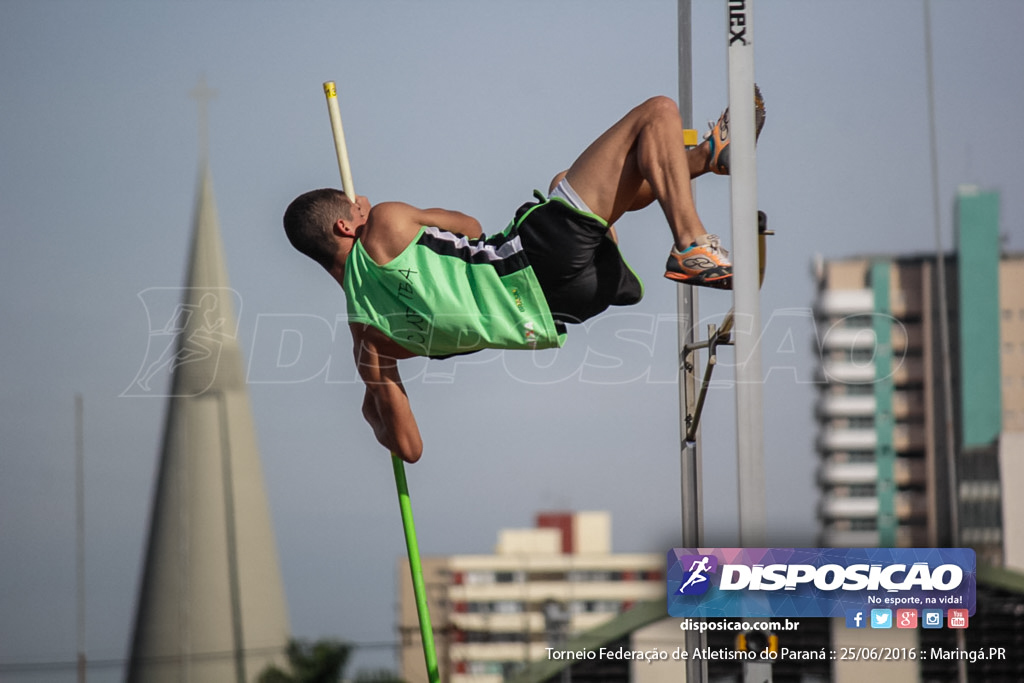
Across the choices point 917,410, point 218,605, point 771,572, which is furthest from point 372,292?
point 917,410

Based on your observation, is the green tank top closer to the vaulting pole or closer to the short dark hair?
the short dark hair

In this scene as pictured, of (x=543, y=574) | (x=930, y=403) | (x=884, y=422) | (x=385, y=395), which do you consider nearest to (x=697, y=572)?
(x=385, y=395)

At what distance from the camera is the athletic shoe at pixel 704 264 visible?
2293 millimetres

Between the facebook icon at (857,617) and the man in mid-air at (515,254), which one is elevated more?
the man in mid-air at (515,254)

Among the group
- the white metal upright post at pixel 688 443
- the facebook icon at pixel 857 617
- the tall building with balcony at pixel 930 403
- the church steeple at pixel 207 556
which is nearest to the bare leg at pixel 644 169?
the white metal upright post at pixel 688 443

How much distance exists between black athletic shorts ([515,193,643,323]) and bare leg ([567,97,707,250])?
0.05m

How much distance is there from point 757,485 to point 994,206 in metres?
18.6

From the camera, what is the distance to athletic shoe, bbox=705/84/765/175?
2.35 meters

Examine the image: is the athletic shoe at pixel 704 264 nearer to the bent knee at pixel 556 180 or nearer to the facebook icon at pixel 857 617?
the bent knee at pixel 556 180

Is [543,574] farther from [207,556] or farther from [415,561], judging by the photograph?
[415,561]

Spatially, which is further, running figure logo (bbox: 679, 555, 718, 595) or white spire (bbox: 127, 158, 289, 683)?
white spire (bbox: 127, 158, 289, 683)

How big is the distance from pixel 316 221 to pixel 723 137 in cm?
89

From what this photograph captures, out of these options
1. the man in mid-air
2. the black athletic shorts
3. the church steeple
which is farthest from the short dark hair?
the church steeple

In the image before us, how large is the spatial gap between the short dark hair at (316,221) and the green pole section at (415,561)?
0.53 m
